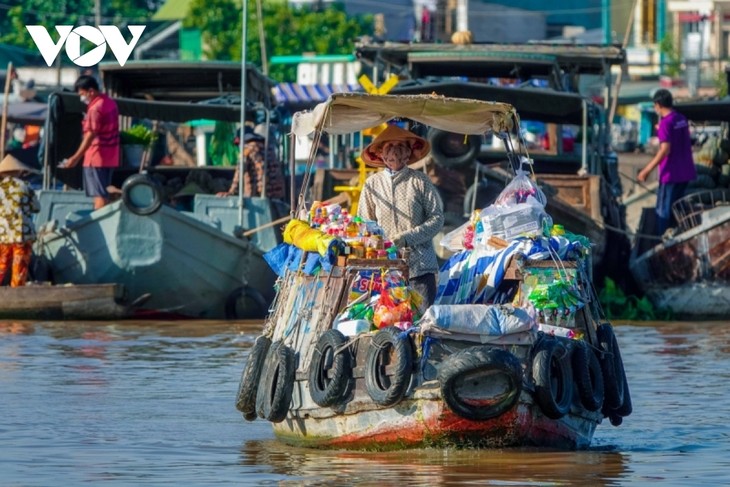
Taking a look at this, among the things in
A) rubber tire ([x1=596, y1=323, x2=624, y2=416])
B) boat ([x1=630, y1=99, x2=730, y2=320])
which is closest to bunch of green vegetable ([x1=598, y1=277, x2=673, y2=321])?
boat ([x1=630, y1=99, x2=730, y2=320])

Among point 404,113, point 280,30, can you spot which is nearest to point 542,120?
point 404,113

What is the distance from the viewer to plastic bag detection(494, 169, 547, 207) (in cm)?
927

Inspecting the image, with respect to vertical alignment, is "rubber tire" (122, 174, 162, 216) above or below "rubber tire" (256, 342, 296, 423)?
above

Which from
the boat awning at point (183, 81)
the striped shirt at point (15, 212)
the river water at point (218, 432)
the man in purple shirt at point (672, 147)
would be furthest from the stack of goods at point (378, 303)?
the boat awning at point (183, 81)

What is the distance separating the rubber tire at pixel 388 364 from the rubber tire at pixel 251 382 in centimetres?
110

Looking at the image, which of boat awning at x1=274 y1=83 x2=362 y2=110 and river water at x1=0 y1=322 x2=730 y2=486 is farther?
boat awning at x1=274 y1=83 x2=362 y2=110

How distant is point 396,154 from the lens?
9.29m

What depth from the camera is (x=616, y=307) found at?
17.0m

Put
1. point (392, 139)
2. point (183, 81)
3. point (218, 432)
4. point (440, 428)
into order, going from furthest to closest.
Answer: point (183, 81) → point (218, 432) → point (392, 139) → point (440, 428)

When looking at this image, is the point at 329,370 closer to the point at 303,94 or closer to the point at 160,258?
the point at 160,258

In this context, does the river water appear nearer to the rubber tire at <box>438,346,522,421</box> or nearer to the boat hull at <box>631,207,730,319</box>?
the rubber tire at <box>438,346,522,421</box>

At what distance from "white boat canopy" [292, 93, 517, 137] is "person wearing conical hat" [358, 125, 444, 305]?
164 millimetres

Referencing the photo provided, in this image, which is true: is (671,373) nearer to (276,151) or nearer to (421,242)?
(421,242)

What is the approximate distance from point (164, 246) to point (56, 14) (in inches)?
1008
